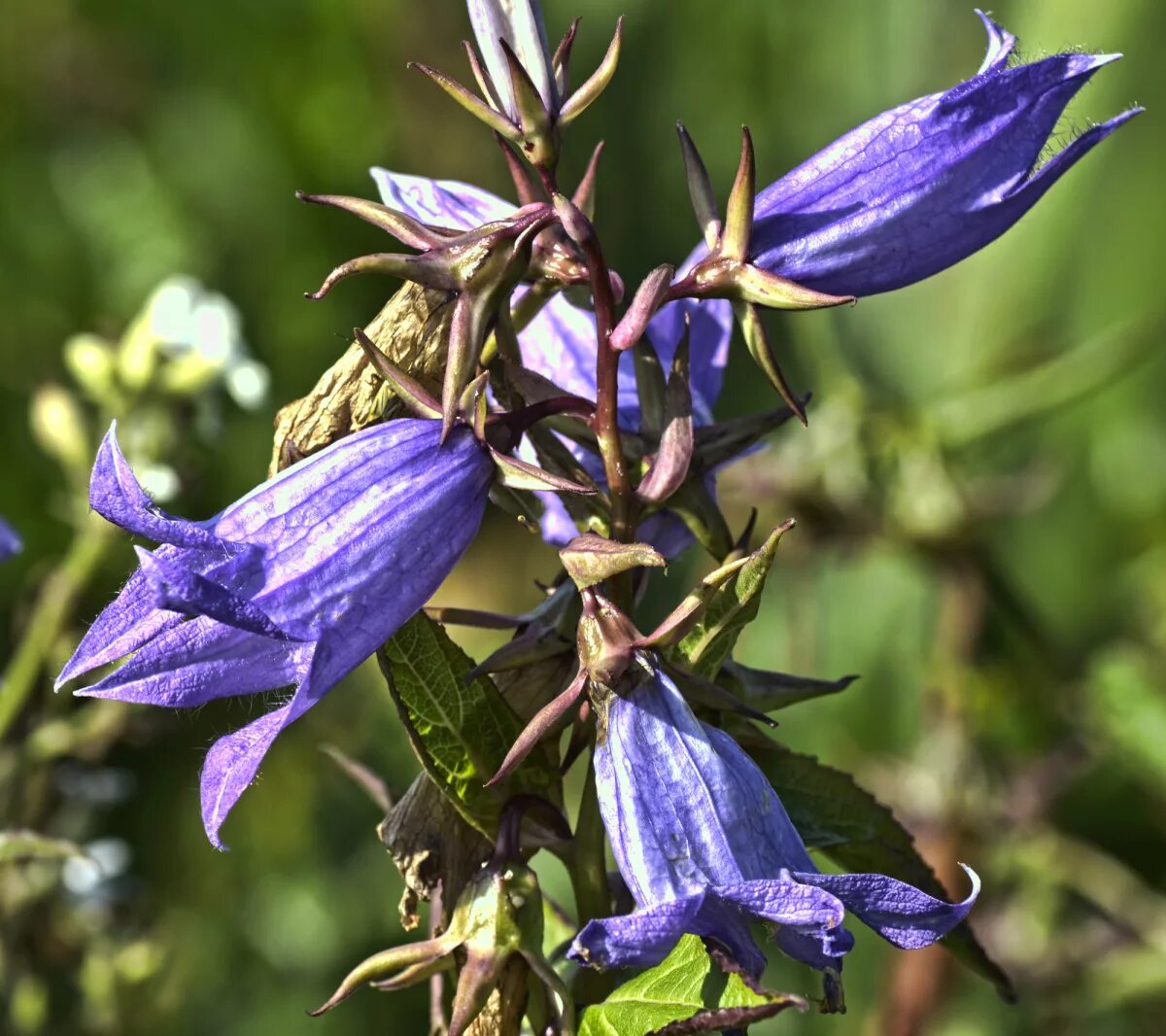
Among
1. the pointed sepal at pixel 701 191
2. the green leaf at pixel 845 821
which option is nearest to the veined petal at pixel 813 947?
the green leaf at pixel 845 821

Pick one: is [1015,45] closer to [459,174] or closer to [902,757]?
[902,757]

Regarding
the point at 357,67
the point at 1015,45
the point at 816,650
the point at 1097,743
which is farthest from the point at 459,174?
the point at 1015,45

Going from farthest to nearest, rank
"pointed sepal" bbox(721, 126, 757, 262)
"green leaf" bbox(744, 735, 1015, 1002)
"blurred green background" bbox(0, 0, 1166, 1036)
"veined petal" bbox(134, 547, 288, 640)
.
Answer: "blurred green background" bbox(0, 0, 1166, 1036) < "green leaf" bbox(744, 735, 1015, 1002) < "pointed sepal" bbox(721, 126, 757, 262) < "veined petal" bbox(134, 547, 288, 640)

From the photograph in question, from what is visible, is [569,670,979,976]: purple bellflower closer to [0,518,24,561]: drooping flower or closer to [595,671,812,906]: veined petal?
[595,671,812,906]: veined petal

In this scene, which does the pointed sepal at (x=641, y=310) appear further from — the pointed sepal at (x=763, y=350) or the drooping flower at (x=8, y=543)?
the drooping flower at (x=8, y=543)

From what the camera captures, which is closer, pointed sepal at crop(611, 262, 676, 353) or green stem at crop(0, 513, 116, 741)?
pointed sepal at crop(611, 262, 676, 353)

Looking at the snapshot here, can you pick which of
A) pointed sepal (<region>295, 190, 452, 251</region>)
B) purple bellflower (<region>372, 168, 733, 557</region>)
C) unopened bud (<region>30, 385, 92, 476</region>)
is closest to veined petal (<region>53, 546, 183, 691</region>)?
pointed sepal (<region>295, 190, 452, 251</region>)
